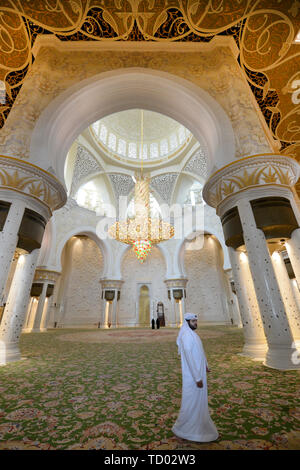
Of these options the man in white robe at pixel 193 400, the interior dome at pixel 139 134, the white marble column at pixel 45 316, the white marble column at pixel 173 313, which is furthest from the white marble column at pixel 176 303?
the man in white robe at pixel 193 400

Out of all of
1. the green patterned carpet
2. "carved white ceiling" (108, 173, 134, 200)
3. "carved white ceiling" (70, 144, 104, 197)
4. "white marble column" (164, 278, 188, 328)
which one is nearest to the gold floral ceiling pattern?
the green patterned carpet

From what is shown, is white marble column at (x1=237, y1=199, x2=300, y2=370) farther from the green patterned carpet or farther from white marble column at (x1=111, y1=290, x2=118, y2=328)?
white marble column at (x1=111, y1=290, x2=118, y2=328)

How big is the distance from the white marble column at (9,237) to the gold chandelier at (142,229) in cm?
522

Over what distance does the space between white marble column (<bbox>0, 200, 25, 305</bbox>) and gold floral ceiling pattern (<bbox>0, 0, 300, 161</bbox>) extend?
88.3 inches

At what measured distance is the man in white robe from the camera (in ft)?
3.57

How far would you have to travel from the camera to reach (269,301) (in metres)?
2.56

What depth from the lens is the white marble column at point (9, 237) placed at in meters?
2.66

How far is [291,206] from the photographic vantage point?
2.97 m

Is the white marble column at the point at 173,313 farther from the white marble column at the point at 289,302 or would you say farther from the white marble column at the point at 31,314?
the white marble column at the point at 289,302

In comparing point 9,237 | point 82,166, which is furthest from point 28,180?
point 82,166
